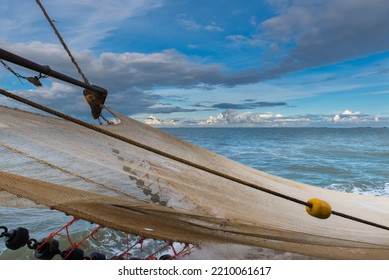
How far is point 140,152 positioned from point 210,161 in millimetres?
1286

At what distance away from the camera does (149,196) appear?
391cm

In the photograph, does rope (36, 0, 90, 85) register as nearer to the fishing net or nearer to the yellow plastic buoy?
the fishing net

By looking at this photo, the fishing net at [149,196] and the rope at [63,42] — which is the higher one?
the rope at [63,42]

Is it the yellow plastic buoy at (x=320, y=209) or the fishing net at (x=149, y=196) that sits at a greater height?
the yellow plastic buoy at (x=320, y=209)

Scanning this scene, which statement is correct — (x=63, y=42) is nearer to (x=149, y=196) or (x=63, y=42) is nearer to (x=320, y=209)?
(x=149, y=196)

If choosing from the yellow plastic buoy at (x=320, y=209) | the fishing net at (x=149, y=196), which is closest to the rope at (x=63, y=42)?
the fishing net at (x=149, y=196)

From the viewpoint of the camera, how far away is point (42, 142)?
301 centimetres

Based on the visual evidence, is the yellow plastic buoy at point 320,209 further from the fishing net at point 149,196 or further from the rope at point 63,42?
the rope at point 63,42

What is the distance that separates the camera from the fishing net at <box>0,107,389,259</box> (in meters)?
2.36

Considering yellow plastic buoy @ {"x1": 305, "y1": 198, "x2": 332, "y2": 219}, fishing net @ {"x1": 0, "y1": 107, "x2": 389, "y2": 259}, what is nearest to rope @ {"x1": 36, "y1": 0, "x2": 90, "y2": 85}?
fishing net @ {"x1": 0, "y1": 107, "x2": 389, "y2": 259}

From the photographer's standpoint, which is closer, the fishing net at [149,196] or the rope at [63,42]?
the fishing net at [149,196]

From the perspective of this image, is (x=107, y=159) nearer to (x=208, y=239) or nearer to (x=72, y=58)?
(x=208, y=239)

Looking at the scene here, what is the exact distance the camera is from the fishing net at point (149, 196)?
2.36 metres

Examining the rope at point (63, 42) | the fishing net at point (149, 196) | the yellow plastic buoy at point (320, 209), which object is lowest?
the fishing net at point (149, 196)
